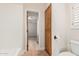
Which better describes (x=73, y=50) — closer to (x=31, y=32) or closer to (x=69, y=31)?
(x=69, y=31)

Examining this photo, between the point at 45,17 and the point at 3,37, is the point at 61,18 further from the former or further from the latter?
the point at 3,37

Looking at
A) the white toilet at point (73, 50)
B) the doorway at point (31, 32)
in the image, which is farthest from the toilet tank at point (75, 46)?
the doorway at point (31, 32)

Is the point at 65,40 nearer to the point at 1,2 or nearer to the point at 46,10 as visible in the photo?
the point at 46,10

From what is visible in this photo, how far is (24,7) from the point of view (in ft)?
4.62

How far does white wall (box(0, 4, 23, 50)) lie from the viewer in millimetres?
1382

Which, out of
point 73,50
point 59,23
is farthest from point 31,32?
point 73,50

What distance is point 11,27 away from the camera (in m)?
1.39

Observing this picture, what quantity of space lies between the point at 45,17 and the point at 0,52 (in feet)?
2.01

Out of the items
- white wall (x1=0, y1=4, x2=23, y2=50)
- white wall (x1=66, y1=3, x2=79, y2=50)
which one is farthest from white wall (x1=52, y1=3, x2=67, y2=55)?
white wall (x1=0, y1=4, x2=23, y2=50)

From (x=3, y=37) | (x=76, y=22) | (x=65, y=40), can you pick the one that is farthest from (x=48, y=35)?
(x=3, y=37)

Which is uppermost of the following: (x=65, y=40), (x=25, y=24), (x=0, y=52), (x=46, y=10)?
(x=46, y=10)

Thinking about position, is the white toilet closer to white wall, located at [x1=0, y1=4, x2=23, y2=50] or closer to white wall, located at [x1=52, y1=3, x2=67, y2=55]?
white wall, located at [x1=52, y1=3, x2=67, y2=55]

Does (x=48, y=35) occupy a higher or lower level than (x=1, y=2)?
lower

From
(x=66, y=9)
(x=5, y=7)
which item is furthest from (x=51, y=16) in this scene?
(x=5, y=7)
